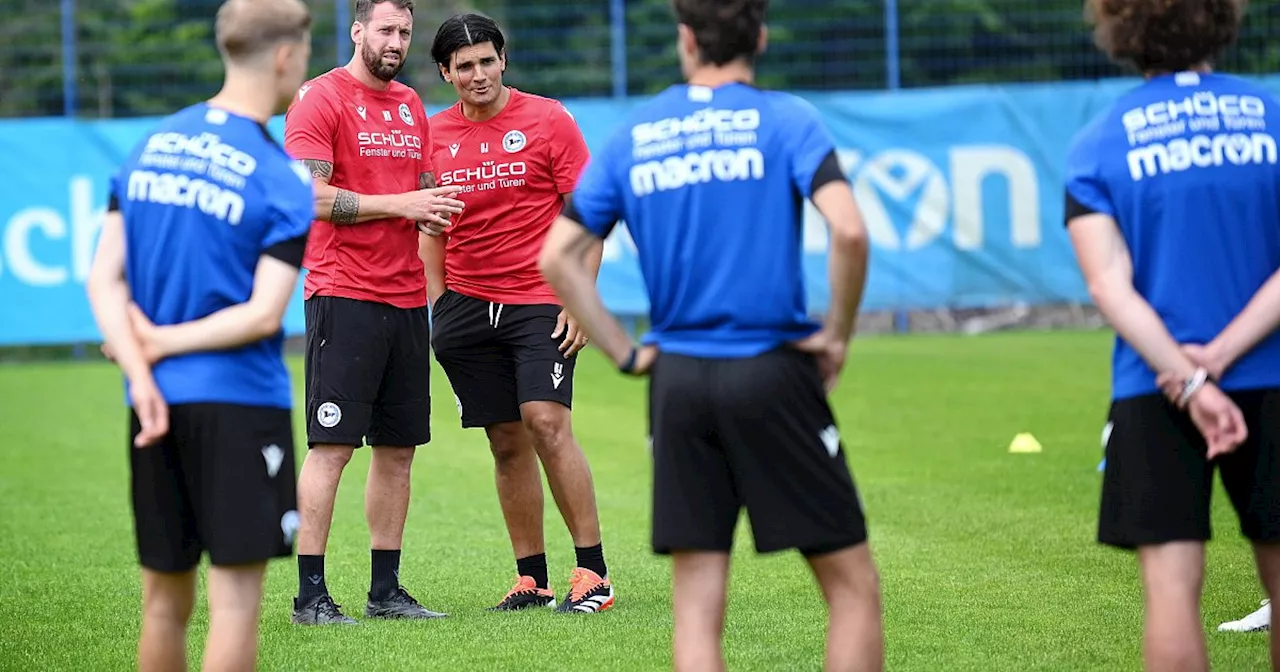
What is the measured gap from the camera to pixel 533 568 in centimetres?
669

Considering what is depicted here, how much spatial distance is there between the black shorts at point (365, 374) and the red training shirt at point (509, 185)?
352mm

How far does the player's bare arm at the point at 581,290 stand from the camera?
14.0ft

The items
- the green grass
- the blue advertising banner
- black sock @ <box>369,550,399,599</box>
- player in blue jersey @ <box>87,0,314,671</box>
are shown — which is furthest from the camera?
the blue advertising banner

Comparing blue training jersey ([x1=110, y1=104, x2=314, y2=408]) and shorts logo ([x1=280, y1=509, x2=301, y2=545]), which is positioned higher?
blue training jersey ([x1=110, y1=104, x2=314, y2=408])

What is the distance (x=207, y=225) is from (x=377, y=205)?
2265 millimetres

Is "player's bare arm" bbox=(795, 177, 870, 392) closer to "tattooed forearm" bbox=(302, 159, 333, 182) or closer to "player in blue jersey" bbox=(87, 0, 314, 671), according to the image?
"player in blue jersey" bbox=(87, 0, 314, 671)

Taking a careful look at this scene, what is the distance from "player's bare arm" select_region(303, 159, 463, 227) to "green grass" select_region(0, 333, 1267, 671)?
146 cm

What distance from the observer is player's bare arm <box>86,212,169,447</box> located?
4.02m

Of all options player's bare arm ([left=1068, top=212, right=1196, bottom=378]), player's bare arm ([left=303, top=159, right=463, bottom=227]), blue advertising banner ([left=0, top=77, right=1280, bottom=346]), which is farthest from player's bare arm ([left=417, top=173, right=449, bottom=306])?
blue advertising banner ([left=0, top=77, right=1280, bottom=346])

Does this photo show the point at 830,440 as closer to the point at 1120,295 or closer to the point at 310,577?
the point at 1120,295

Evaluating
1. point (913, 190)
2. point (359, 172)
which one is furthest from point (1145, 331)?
point (913, 190)

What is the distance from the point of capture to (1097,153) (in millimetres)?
4039

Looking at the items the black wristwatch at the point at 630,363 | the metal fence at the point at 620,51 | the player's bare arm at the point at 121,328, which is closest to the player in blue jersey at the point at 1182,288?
the black wristwatch at the point at 630,363

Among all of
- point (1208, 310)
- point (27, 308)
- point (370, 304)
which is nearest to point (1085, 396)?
point (370, 304)
